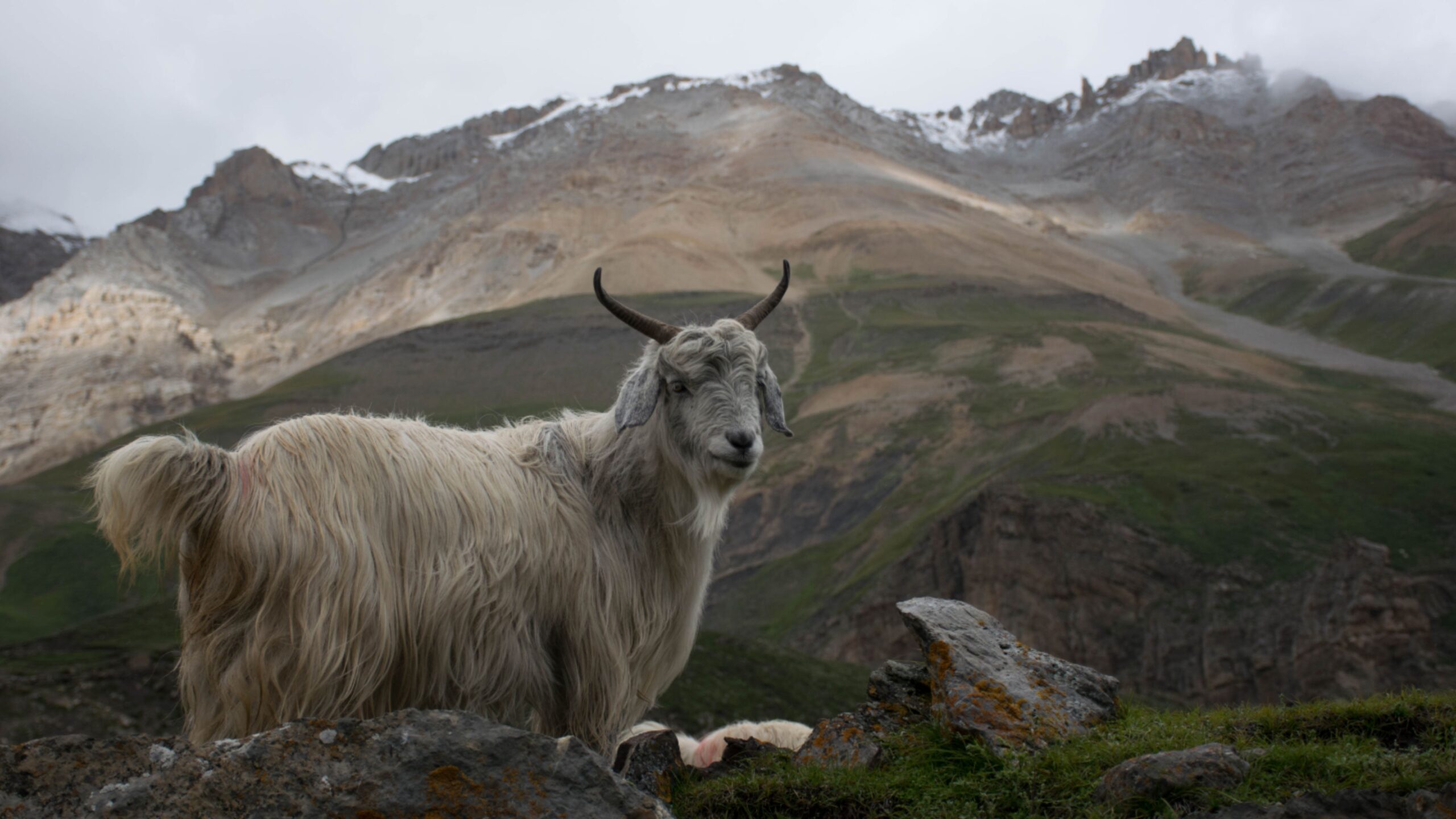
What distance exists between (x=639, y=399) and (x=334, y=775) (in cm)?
357

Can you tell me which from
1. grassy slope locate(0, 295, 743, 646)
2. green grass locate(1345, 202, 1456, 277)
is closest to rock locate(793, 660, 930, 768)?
grassy slope locate(0, 295, 743, 646)

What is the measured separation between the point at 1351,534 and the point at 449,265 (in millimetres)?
122055

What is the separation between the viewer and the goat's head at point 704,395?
22.1ft

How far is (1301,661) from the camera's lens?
103 feet

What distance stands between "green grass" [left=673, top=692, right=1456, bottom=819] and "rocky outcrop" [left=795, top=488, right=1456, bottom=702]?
25031 millimetres

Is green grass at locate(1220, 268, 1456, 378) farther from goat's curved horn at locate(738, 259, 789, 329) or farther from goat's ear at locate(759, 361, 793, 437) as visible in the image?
goat's ear at locate(759, 361, 793, 437)

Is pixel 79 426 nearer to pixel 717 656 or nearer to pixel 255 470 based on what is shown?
pixel 717 656

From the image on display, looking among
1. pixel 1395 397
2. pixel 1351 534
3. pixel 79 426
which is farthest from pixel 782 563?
pixel 79 426

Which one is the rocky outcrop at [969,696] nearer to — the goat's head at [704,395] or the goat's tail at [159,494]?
the goat's head at [704,395]

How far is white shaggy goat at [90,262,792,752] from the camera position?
5324mm

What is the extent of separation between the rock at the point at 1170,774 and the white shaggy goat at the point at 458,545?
9.63 ft

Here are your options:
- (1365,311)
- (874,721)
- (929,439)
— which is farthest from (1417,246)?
(874,721)

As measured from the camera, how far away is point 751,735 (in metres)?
8.09

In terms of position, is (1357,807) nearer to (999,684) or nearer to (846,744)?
(999,684)
